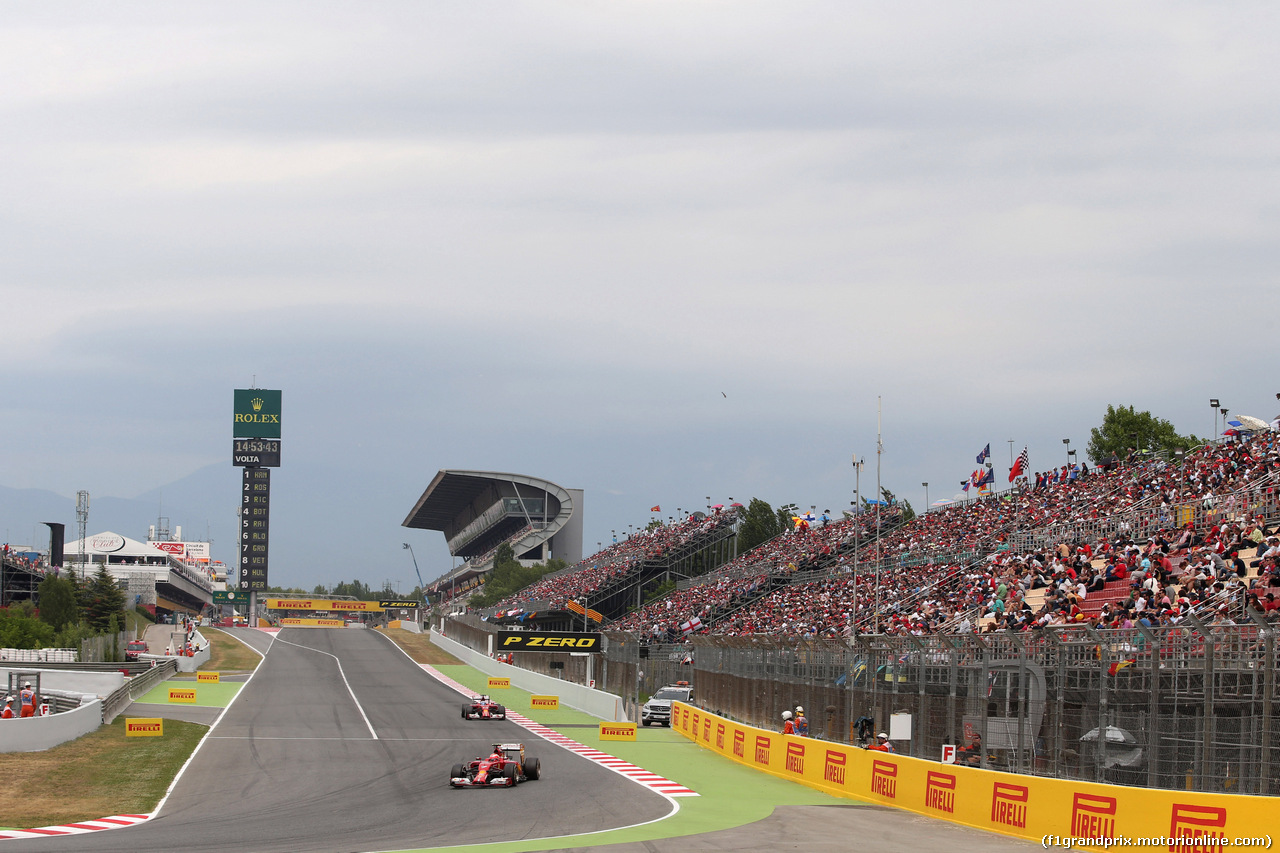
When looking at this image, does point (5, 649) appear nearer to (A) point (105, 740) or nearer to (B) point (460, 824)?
(A) point (105, 740)

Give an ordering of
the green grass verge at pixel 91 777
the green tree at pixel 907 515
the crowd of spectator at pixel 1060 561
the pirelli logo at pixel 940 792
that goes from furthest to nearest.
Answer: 1. the green tree at pixel 907 515
2. the crowd of spectator at pixel 1060 561
3. the green grass verge at pixel 91 777
4. the pirelli logo at pixel 940 792

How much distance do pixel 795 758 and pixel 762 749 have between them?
239 centimetres

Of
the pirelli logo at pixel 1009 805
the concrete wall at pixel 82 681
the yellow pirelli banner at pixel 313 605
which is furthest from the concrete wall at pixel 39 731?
the yellow pirelli banner at pixel 313 605

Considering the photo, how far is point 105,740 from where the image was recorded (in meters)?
33.2

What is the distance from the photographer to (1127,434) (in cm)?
7319

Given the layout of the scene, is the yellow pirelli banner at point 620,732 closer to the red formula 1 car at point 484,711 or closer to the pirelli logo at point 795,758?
the red formula 1 car at point 484,711

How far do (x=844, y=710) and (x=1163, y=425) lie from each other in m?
54.1

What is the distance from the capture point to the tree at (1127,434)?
72.4 meters

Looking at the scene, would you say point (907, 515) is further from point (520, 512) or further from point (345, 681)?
point (520, 512)

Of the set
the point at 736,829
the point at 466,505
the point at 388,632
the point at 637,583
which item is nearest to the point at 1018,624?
the point at 736,829

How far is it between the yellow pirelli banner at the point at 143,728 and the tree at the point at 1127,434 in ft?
179

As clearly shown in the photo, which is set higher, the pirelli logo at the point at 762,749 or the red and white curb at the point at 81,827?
the red and white curb at the point at 81,827

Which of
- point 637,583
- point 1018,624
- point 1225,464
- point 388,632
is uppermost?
point 1225,464

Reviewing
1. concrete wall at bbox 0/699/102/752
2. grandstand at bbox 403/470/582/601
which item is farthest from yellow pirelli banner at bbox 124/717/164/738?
grandstand at bbox 403/470/582/601
